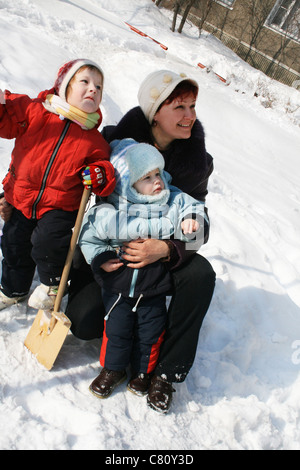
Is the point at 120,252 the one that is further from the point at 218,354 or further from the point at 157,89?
the point at 218,354

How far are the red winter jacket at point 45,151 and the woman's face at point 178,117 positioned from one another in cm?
44

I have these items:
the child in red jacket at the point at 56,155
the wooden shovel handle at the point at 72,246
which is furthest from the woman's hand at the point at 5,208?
the wooden shovel handle at the point at 72,246

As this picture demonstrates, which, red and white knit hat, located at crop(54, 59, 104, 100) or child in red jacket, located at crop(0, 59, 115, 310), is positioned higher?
red and white knit hat, located at crop(54, 59, 104, 100)

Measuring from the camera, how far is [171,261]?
2.02m

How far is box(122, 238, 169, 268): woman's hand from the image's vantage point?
6.27ft

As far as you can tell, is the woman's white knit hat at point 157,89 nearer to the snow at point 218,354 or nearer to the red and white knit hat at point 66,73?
the red and white knit hat at point 66,73

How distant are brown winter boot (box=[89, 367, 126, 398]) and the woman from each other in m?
0.02

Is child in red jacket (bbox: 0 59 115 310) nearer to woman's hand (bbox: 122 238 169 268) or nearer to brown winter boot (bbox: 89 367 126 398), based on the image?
woman's hand (bbox: 122 238 169 268)

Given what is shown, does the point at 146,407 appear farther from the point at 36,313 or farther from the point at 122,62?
the point at 122,62

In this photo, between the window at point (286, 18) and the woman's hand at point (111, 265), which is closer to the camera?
the woman's hand at point (111, 265)

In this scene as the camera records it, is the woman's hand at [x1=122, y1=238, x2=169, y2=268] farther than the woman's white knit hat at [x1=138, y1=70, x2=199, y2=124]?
No

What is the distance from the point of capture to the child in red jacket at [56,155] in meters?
1.83

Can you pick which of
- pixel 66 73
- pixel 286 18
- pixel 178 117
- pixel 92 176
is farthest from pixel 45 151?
pixel 286 18

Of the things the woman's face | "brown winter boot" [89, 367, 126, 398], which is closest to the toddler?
"brown winter boot" [89, 367, 126, 398]
